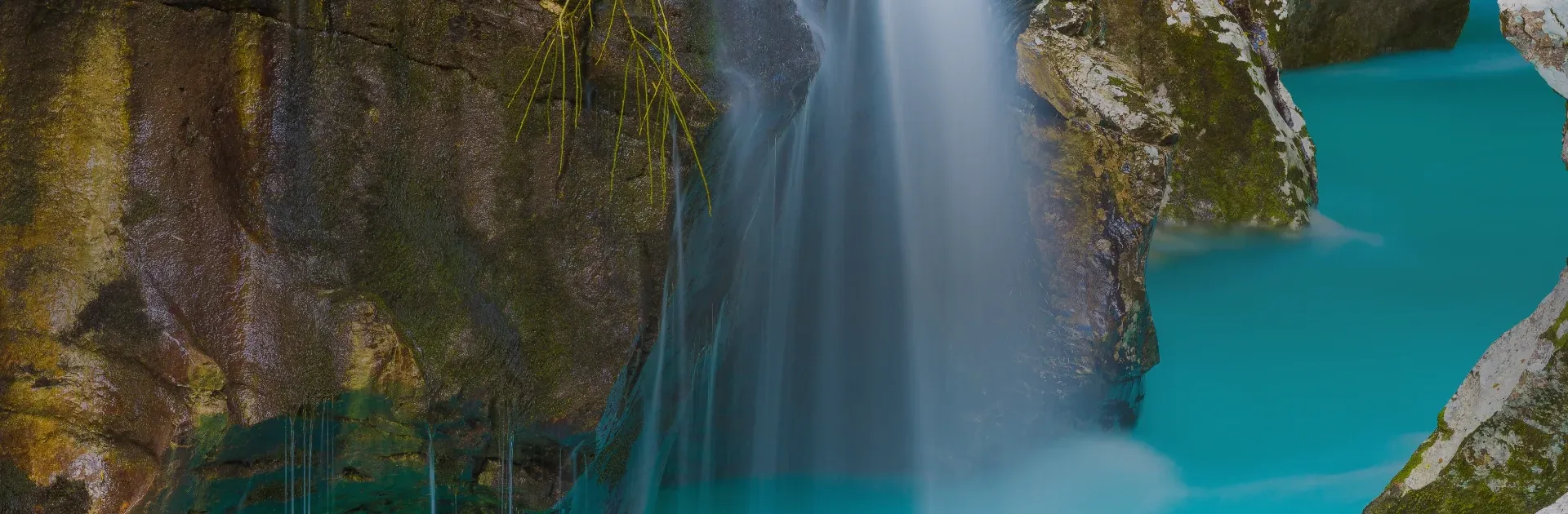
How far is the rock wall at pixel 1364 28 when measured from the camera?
11.4 m

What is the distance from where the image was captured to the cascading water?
474cm

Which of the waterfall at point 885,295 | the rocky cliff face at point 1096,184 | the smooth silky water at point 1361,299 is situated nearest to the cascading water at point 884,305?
the waterfall at point 885,295

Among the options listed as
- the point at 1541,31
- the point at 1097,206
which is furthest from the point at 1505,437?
the point at 1097,206

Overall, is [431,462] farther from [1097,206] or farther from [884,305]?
[1097,206]

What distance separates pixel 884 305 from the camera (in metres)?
5.23

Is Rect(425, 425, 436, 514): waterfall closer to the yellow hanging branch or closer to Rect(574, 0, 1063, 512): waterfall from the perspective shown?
the yellow hanging branch

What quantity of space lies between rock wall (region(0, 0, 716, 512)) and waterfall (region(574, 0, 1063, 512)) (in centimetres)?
109

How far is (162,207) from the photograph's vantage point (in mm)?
3105

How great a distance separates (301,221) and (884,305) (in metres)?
2.57

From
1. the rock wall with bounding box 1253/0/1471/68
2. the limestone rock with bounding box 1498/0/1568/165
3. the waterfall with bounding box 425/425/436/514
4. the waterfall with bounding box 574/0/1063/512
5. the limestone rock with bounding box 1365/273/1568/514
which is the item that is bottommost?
the limestone rock with bounding box 1365/273/1568/514

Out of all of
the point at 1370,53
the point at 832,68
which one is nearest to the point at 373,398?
the point at 832,68

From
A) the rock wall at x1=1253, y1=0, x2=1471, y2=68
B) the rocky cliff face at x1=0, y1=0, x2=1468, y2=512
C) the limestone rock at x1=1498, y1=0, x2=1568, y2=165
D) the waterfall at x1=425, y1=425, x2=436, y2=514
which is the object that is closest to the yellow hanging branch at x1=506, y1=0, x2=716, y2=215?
the rocky cliff face at x1=0, y1=0, x2=1468, y2=512

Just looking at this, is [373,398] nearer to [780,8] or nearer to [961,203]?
[780,8]

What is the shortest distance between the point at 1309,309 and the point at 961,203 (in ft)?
9.07
